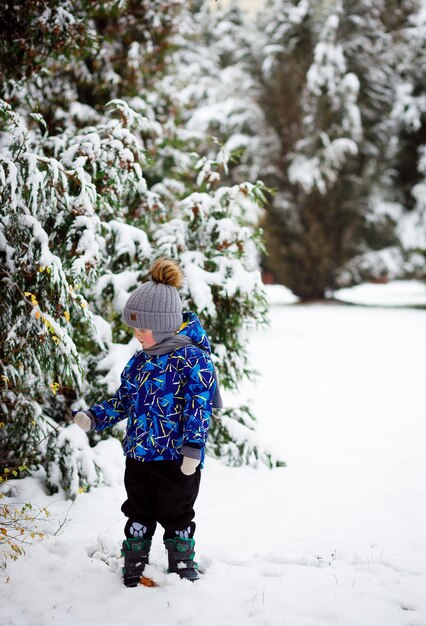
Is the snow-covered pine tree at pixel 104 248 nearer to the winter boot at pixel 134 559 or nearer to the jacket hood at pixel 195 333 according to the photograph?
the jacket hood at pixel 195 333

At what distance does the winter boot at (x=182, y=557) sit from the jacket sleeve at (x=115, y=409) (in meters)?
0.66

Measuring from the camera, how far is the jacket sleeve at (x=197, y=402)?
2.66m

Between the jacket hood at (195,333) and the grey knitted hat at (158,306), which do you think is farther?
the jacket hood at (195,333)

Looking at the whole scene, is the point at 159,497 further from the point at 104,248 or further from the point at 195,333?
the point at 104,248

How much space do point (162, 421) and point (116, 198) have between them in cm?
206

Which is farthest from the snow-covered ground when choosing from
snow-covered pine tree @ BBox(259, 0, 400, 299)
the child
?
snow-covered pine tree @ BBox(259, 0, 400, 299)

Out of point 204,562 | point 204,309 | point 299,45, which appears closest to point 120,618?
point 204,562

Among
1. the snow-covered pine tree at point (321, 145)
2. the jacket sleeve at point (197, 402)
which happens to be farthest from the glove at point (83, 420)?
the snow-covered pine tree at point (321, 145)

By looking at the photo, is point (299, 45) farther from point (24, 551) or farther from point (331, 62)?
point (24, 551)

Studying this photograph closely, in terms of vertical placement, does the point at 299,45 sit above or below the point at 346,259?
above

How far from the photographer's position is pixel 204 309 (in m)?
4.44

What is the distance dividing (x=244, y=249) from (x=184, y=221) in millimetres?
568

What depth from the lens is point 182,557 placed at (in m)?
2.81

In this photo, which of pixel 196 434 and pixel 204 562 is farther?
pixel 204 562
